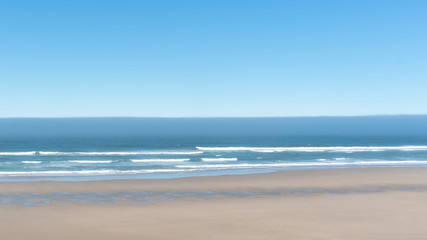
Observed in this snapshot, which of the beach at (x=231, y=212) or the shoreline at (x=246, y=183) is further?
the shoreline at (x=246, y=183)

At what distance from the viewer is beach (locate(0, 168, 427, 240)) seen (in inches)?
436

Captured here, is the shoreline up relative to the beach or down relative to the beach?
up

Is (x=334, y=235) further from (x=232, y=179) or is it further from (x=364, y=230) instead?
(x=232, y=179)

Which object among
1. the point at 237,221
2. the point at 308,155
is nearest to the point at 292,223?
the point at 237,221

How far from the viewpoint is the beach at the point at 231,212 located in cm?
1108

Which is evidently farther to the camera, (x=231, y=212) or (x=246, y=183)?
(x=246, y=183)

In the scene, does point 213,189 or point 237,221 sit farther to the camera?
point 213,189

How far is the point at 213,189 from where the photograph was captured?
18609 millimetres

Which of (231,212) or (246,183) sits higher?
(246,183)

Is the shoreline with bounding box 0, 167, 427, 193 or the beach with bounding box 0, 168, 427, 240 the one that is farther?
the shoreline with bounding box 0, 167, 427, 193

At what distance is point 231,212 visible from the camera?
13.5 meters

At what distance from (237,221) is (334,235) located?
270cm

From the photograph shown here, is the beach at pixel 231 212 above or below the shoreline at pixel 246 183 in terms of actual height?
below

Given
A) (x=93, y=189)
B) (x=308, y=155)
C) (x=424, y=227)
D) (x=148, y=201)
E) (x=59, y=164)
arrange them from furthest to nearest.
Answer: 1. (x=308, y=155)
2. (x=59, y=164)
3. (x=93, y=189)
4. (x=148, y=201)
5. (x=424, y=227)
